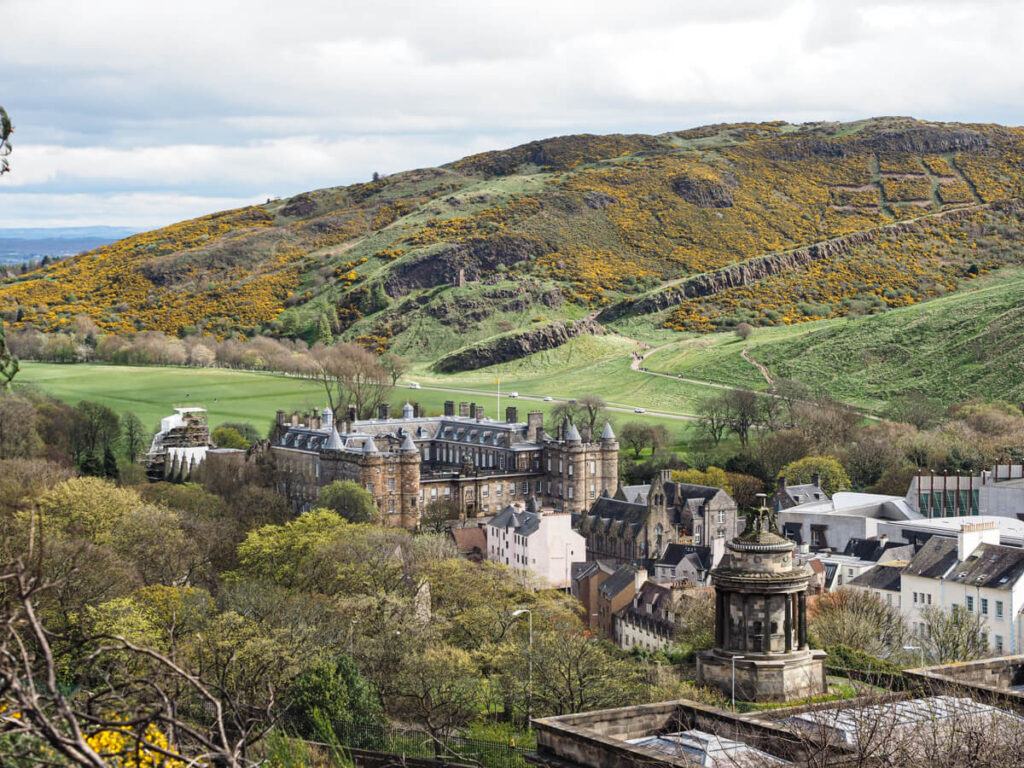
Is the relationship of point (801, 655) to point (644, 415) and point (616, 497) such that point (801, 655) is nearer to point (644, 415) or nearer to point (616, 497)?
point (616, 497)

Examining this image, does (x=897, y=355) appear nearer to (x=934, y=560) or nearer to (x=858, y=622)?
(x=934, y=560)

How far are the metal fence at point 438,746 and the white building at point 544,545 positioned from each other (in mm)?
46576

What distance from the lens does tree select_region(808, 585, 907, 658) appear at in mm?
57062

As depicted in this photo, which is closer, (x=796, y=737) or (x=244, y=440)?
(x=796, y=737)

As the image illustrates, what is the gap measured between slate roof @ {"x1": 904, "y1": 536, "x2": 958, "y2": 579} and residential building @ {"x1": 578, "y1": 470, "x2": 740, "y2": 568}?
2228 cm

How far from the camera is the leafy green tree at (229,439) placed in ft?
464

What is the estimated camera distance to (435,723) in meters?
47.4

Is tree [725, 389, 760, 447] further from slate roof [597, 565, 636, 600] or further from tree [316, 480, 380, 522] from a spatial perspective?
slate roof [597, 565, 636, 600]

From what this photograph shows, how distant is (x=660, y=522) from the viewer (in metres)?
98.2

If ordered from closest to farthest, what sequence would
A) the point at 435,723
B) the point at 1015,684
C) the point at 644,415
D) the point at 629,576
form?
the point at 1015,684, the point at 435,723, the point at 629,576, the point at 644,415

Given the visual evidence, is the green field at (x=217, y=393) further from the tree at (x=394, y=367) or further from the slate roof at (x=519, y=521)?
the slate roof at (x=519, y=521)

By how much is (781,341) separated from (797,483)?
73.6m

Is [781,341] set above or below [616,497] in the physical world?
above

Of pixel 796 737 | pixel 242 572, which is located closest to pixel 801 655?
pixel 796 737
